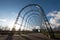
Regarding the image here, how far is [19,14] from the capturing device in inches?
1821

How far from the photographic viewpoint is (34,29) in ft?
442

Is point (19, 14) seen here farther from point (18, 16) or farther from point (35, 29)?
point (35, 29)

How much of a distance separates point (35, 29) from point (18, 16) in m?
88.0

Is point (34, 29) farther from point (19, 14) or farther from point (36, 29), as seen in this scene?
point (19, 14)

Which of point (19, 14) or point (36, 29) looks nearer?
point (19, 14)

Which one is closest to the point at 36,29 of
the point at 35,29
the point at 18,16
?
the point at 35,29

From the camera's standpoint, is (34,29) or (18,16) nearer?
(18,16)

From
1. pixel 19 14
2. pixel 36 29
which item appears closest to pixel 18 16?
pixel 19 14

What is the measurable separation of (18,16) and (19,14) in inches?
32.1

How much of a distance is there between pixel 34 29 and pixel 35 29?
1345 millimetres

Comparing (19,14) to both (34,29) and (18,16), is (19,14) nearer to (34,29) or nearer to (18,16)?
(18,16)

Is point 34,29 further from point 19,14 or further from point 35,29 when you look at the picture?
point 19,14

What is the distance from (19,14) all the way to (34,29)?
89337 mm

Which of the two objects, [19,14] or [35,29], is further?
[35,29]
